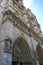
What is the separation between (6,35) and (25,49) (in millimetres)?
2879

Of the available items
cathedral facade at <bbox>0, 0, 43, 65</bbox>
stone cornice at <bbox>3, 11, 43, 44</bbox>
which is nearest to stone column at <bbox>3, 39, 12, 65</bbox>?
cathedral facade at <bbox>0, 0, 43, 65</bbox>

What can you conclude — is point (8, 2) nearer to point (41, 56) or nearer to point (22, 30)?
point (22, 30)

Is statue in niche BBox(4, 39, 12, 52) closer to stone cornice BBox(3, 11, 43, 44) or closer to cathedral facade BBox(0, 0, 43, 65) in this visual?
cathedral facade BBox(0, 0, 43, 65)

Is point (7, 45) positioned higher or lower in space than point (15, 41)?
lower

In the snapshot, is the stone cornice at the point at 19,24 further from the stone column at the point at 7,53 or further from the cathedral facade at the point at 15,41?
the stone column at the point at 7,53

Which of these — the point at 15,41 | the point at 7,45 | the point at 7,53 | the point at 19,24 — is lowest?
the point at 7,53

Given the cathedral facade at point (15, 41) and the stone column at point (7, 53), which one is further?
the cathedral facade at point (15, 41)

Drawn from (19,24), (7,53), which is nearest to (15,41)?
(19,24)

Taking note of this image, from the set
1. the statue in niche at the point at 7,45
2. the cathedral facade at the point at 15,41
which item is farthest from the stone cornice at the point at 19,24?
the statue in niche at the point at 7,45

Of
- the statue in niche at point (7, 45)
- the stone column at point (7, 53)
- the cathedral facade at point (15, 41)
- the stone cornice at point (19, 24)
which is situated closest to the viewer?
the stone column at point (7, 53)

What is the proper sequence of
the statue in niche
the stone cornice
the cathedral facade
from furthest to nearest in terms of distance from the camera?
the stone cornice → the cathedral facade → the statue in niche

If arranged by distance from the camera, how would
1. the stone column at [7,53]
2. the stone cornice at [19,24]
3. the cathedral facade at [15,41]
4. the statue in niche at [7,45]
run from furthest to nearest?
the stone cornice at [19,24] < the cathedral facade at [15,41] < the statue in niche at [7,45] < the stone column at [7,53]

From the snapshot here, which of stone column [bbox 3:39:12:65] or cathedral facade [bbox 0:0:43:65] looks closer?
stone column [bbox 3:39:12:65]

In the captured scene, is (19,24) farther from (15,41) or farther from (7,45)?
(7,45)
